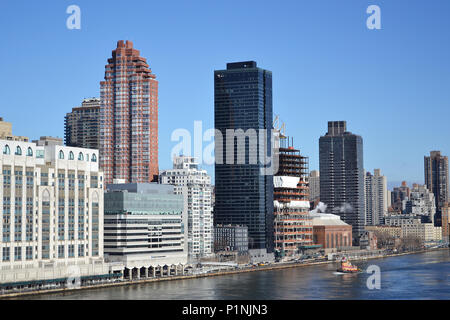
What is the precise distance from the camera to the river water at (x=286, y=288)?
312 feet

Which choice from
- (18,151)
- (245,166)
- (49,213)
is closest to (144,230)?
(49,213)

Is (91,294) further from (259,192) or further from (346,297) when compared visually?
(259,192)

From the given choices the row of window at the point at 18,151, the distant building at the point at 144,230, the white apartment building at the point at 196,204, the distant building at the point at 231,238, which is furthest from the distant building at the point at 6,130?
the distant building at the point at 231,238

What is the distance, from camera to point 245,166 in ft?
626

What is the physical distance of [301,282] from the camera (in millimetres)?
119812

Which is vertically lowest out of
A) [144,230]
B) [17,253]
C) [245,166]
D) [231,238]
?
[231,238]

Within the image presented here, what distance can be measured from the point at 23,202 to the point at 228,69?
4096 inches

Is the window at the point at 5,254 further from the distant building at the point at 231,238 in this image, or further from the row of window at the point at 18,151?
the distant building at the point at 231,238

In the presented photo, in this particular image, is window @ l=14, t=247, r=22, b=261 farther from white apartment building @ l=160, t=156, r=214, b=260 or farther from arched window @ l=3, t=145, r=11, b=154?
white apartment building @ l=160, t=156, r=214, b=260

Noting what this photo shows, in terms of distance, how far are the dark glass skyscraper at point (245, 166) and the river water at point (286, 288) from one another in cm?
5080

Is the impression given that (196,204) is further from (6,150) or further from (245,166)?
(6,150)

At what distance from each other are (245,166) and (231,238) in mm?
22068

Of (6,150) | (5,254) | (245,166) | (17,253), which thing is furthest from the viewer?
(245,166)

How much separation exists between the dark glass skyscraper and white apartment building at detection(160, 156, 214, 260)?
531 inches
